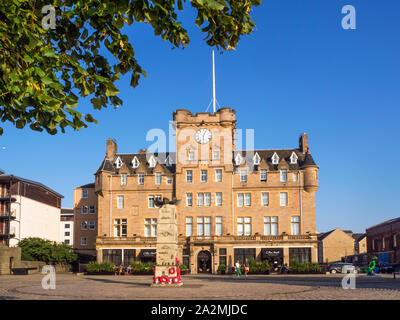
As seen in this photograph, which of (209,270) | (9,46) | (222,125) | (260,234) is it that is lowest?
(209,270)

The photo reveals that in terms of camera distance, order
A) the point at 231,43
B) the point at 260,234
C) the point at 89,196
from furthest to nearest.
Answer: the point at 89,196 → the point at 260,234 → the point at 231,43

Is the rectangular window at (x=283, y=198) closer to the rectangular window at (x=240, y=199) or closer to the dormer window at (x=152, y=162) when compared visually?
the rectangular window at (x=240, y=199)

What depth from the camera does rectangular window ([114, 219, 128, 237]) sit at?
62.8 metres

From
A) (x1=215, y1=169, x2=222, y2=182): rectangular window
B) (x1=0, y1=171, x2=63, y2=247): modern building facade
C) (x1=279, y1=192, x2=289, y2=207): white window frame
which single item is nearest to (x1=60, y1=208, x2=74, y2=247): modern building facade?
(x1=0, y1=171, x2=63, y2=247): modern building facade

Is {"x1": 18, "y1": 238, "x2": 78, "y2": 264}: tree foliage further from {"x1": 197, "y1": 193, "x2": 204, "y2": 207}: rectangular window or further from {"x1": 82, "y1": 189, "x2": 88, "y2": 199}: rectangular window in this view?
{"x1": 197, "y1": 193, "x2": 204, "y2": 207}: rectangular window

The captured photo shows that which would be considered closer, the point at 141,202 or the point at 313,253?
the point at 313,253

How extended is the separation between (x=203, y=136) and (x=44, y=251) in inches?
1021

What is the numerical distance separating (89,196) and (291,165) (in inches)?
1222

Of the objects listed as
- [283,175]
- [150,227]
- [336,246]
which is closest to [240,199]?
[283,175]

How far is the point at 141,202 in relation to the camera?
207ft

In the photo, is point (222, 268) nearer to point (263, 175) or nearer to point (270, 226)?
point (270, 226)
